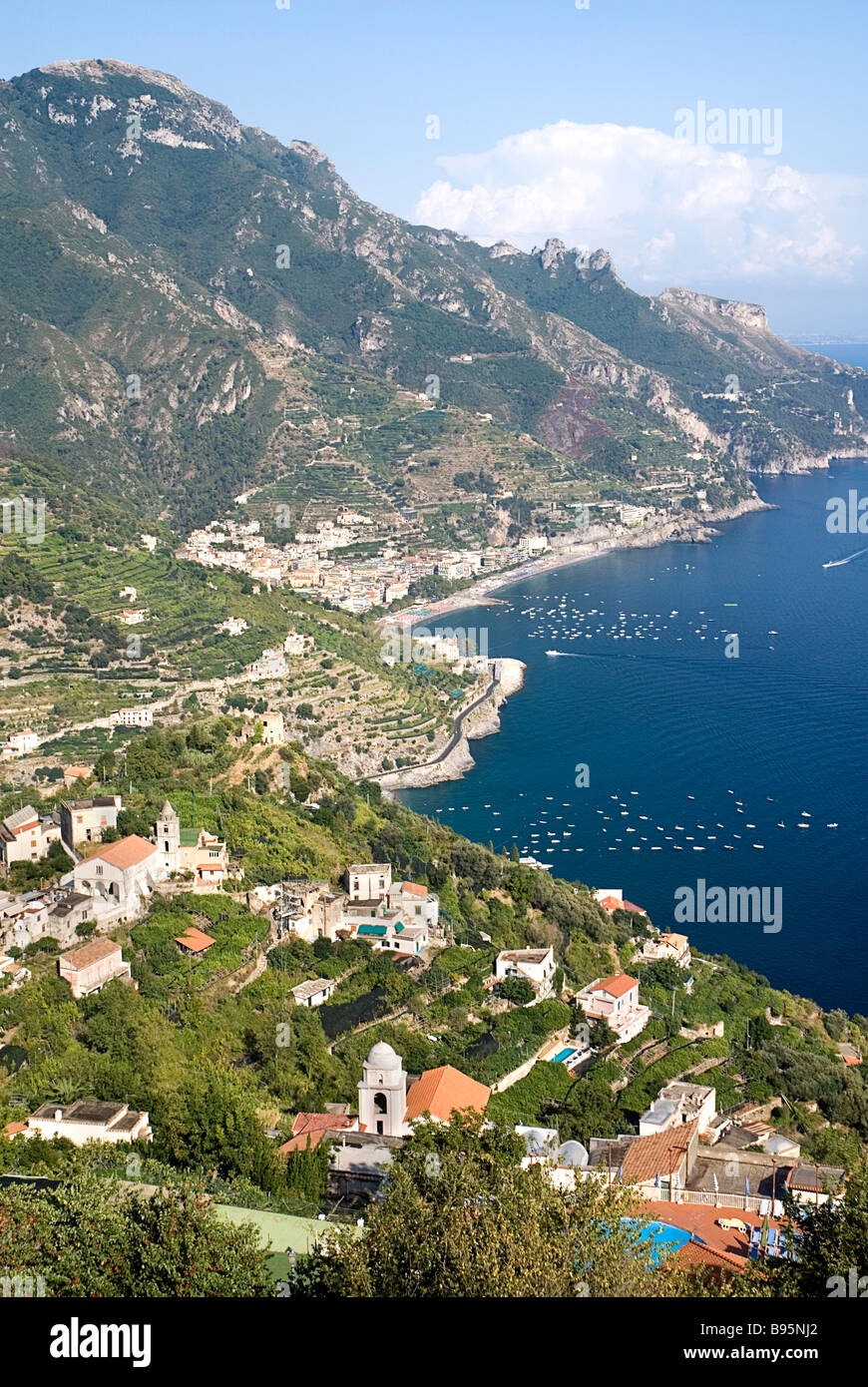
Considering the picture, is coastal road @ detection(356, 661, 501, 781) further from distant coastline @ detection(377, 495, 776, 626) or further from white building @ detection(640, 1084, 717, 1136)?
white building @ detection(640, 1084, 717, 1136)

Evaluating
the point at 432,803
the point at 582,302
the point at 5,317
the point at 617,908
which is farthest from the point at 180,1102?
the point at 582,302

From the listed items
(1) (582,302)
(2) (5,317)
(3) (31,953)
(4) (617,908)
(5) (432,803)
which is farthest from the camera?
(1) (582,302)

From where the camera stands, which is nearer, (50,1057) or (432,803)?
(50,1057)

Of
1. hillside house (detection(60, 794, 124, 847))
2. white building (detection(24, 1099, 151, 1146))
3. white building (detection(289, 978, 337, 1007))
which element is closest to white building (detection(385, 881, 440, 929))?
white building (detection(289, 978, 337, 1007))
